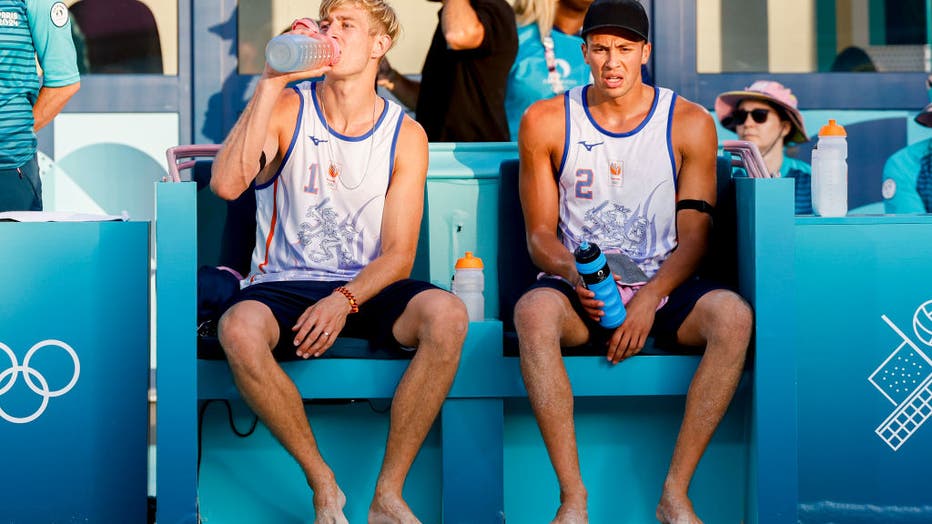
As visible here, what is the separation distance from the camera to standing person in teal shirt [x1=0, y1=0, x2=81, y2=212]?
13.1 ft

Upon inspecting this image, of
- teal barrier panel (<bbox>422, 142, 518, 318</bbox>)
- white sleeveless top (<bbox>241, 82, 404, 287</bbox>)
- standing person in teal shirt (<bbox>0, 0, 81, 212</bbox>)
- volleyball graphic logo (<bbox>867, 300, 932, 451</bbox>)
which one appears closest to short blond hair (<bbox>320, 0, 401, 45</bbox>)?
white sleeveless top (<bbox>241, 82, 404, 287</bbox>)

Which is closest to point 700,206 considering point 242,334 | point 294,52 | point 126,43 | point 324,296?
point 324,296

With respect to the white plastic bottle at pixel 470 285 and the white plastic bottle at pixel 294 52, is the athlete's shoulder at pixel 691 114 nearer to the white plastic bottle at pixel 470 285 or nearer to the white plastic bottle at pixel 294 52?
the white plastic bottle at pixel 470 285

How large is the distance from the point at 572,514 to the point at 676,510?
0.96 feet

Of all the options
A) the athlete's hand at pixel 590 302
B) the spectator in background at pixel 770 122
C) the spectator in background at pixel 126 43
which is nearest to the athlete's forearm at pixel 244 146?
the athlete's hand at pixel 590 302

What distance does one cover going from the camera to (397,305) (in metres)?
3.35

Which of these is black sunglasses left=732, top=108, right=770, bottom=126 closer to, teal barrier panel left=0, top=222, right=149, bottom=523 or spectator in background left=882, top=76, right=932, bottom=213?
spectator in background left=882, top=76, right=932, bottom=213

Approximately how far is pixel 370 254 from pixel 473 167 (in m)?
0.46

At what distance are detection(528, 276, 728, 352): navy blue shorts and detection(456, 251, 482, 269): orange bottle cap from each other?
171mm

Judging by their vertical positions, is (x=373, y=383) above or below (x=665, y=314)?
below

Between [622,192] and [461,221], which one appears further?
[461,221]

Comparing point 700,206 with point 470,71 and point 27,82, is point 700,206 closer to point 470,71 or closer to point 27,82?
point 470,71

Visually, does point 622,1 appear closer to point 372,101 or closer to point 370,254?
point 372,101

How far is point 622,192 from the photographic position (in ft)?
11.8
